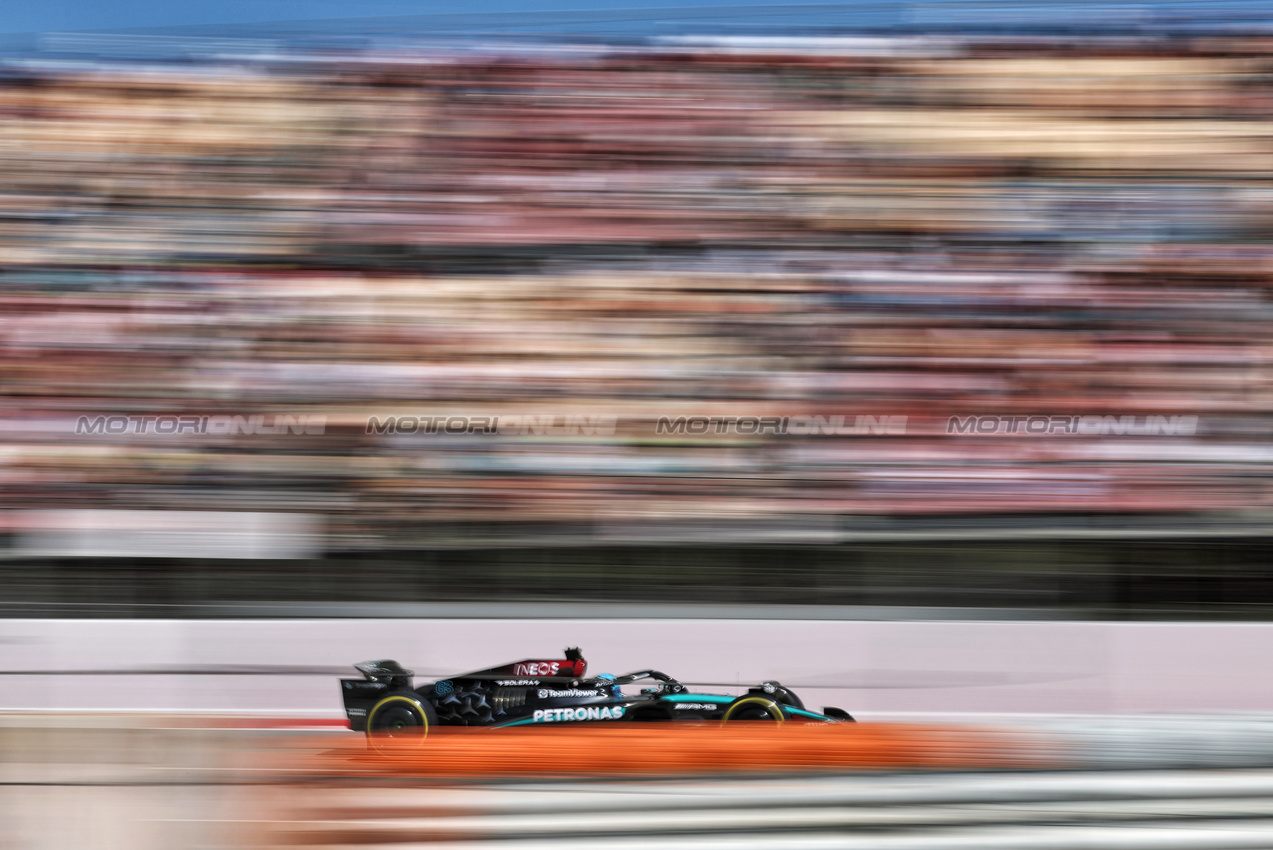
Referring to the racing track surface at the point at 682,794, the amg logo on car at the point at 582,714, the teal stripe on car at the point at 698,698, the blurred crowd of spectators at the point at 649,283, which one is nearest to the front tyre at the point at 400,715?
the amg logo on car at the point at 582,714

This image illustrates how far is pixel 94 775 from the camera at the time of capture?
8.30ft

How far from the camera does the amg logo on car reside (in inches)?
200

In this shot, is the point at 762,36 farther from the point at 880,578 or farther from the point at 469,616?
the point at 469,616

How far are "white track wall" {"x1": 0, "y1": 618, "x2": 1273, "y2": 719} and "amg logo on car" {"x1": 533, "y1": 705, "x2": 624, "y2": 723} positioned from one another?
1.99 meters

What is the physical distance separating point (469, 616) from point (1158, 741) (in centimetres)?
563

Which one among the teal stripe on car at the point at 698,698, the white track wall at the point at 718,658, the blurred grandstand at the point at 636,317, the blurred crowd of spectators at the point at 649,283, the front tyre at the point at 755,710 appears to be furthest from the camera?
the blurred crowd of spectators at the point at 649,283

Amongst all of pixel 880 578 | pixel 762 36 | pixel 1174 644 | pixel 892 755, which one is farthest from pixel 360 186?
pixel 892 755

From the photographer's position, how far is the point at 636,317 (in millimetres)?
8656

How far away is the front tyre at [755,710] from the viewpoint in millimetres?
4984

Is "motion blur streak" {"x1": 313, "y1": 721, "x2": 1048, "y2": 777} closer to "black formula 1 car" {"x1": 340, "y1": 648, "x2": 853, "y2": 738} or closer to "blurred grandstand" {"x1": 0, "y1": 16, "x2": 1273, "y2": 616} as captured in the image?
"black formula 1 car" {"x1": 340, "y1": 648, "x2": 853, "y2": 738}

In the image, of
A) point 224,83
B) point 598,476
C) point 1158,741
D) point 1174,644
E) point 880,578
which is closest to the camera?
point 1158,741

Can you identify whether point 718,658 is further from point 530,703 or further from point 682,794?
point 682,794

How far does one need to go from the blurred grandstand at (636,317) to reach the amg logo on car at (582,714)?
2.38 metres

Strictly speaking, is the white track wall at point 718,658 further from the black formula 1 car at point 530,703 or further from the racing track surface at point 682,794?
the racing track surface at point 682,794
